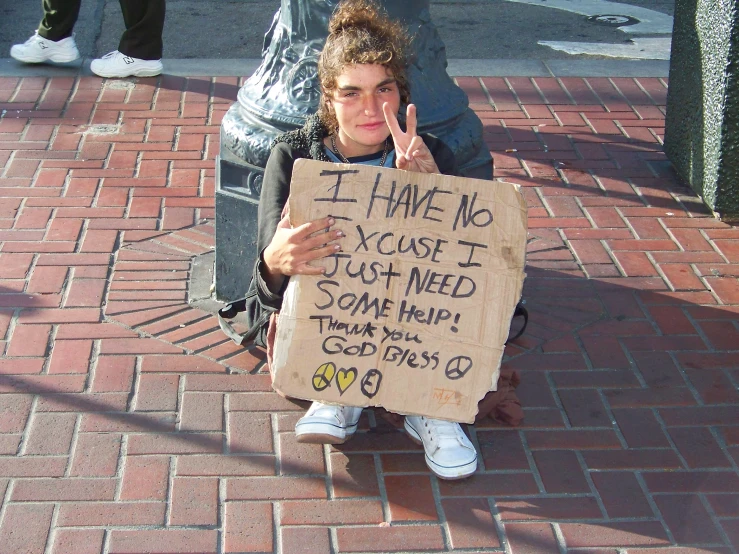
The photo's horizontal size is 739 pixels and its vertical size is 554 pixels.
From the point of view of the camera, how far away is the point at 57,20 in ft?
19.4

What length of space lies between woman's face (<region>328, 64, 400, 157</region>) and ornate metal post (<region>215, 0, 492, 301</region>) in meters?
0.69

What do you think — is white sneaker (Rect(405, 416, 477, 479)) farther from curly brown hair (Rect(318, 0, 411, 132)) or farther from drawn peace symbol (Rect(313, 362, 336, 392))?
curly brown hair (Rect(318, 0, 411, 132))

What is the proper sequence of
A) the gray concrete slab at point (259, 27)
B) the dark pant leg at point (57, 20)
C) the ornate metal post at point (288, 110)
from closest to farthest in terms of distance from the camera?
the ornate metal post at point (288, 110), the dark pant leg at point (57, 20), the gray concrete slab at point (259, 27)

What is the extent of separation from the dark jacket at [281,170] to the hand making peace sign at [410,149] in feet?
1.07

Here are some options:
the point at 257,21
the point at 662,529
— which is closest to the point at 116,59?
the point at 257,21

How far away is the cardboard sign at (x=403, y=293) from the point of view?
8.28 ft

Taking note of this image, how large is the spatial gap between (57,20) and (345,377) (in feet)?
13.5

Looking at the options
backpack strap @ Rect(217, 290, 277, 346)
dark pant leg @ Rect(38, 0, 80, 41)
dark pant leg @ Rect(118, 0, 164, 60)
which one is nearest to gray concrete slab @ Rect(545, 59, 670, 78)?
dark pant leg @ Rect(118, 0, 164, 60)

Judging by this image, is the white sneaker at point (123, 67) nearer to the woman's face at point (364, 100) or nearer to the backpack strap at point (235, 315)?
the backpack strap at point (235, 315)

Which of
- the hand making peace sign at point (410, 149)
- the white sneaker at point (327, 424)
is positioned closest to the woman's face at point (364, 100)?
the hand making peace sign at point (410, 149)

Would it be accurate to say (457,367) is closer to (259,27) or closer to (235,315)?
(235,315)

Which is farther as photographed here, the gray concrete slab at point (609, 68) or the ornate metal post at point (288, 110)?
the gray concrete slab at point (609, 68)

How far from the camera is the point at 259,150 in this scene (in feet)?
11.3

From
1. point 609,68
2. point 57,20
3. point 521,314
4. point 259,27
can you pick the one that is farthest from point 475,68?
point 521,314
